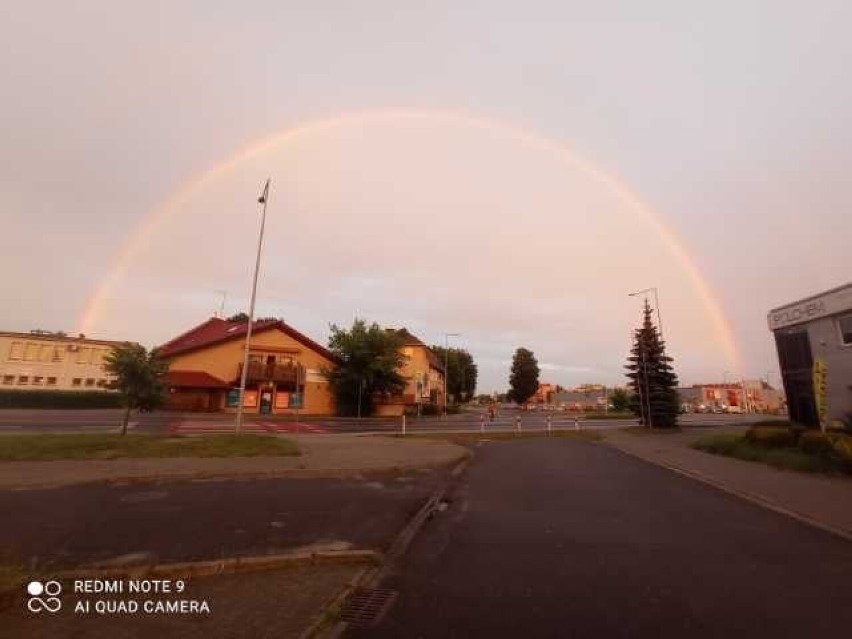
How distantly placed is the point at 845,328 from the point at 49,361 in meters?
70.8

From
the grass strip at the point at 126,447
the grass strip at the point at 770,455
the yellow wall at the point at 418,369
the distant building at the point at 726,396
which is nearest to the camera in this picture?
the grass strip at the point at 126,447

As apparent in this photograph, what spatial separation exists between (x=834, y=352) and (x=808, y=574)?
2289 cm

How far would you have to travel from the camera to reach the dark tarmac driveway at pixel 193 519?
6191 mm

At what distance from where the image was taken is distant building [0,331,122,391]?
53678 mm

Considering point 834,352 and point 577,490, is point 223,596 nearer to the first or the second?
point 577,490

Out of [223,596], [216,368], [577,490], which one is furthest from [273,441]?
[216,368]

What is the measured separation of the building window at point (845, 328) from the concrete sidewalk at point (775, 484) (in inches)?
363

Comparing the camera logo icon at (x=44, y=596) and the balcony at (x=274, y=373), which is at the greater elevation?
the balcony at (x=274, y=373)

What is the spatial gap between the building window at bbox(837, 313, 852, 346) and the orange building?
40917 millimetres

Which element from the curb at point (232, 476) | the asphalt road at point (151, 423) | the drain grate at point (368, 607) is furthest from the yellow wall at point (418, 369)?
the drain grate at point (368, 607)

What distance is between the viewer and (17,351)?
54188mm

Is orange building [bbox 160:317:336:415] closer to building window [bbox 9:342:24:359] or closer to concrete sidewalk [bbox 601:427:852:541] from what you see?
building window [bbox 9:342:24:359]

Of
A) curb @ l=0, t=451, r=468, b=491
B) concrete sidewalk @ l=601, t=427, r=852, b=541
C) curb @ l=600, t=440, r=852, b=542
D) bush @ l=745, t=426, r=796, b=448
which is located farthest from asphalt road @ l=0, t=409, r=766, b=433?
curb @ l=600, t=440, r=852, b=542

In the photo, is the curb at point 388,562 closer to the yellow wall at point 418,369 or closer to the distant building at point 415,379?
the distant building at point 415,379
